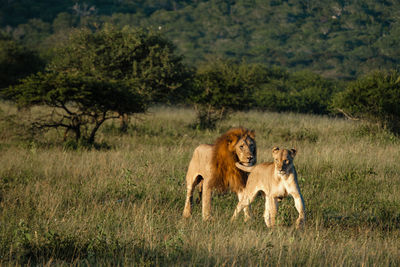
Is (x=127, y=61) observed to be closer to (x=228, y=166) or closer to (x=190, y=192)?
(x=190, y=192)

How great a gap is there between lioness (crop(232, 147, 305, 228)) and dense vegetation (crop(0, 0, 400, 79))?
101404 millimetres

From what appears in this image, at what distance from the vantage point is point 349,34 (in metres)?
147

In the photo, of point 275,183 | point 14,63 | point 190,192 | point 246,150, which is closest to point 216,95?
point 190,192

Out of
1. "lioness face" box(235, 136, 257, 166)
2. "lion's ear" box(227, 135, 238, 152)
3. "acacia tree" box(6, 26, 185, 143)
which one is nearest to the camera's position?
"lioness face" box(235, 136, 257, 166)

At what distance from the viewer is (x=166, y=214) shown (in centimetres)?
606

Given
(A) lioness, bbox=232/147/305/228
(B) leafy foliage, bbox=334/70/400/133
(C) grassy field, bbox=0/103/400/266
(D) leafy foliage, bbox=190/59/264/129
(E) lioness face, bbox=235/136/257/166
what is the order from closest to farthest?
(C) grassy field, bbox=0/103/400/266
(A) lioness, bbox=232/147/305/228
(E) lioness face, bbox=235/136/257/166
(B) leafy foliage, bbox=334/70/400/133
(D) leafy foliage, bbox=190/59/264/129

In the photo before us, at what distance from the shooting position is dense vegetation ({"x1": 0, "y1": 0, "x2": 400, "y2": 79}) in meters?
118

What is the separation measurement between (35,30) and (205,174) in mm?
130062

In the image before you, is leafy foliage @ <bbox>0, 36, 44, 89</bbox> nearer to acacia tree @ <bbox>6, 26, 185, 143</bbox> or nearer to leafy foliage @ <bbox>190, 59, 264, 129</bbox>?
acacia tree @ <bbox>6, 26, 185, 143</bbox>

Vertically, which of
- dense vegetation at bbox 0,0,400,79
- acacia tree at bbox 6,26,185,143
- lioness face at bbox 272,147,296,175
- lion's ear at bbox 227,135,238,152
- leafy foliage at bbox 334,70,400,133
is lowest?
lioness face at bbox 272,147,296,175

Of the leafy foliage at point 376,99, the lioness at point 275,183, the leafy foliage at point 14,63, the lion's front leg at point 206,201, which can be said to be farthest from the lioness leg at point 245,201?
the leafy foliage at point 14,63

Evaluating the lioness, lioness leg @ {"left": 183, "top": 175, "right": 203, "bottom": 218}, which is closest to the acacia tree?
lioness leg @ {"left": 183, "top": 175, "right": 203, "bottom": 218}

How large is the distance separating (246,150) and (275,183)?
23.7 inches

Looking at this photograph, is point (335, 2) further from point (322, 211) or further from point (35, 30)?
point (322, 211)
